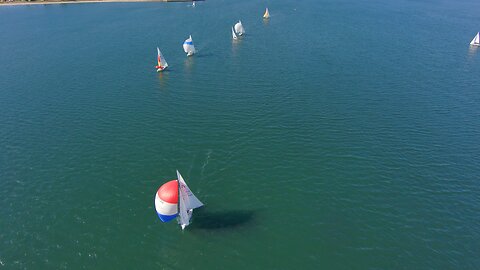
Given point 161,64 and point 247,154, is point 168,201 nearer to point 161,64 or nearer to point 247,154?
point 247,154

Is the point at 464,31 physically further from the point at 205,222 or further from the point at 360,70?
the point at 205,222

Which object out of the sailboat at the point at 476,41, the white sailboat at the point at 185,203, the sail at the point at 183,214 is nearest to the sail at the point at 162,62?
the white sailboat at the point at 185,203

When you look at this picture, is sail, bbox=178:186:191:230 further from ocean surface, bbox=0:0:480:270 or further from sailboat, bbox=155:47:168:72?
sailboat, bbox=155:47:168:72

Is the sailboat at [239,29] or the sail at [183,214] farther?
the sailboat at [239,29]

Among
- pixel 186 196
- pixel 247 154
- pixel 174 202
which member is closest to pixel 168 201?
pixel 174 202

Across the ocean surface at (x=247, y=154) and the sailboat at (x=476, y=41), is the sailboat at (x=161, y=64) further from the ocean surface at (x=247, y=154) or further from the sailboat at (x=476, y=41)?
the sailboat at (x=476, y=41)

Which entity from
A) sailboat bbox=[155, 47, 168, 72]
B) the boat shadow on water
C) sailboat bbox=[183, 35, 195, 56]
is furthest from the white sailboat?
sailboat bbox=[183, 35, 195, 56]

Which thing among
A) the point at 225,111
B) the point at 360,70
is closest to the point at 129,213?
the point at 225,111
